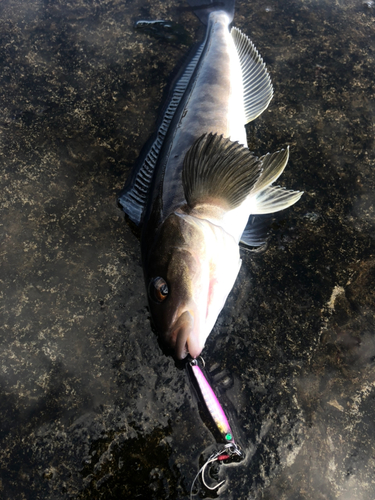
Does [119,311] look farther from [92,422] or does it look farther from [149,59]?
[149,59]

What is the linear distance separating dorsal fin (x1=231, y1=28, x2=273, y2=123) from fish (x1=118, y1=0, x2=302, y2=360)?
11 mm

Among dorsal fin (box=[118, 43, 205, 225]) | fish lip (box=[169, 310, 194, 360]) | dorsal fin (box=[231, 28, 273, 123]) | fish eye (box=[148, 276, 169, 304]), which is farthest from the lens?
dorsal fin (box=[231, 28, 273, 123])

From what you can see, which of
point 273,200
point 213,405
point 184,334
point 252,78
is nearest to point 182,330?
point 184,334

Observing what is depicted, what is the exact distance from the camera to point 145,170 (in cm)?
321

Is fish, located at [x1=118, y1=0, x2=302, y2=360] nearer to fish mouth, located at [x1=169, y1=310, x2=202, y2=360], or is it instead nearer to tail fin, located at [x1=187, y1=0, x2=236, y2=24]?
fish mouth, located at [x1=169, y1=310, x2=202, y2=360]

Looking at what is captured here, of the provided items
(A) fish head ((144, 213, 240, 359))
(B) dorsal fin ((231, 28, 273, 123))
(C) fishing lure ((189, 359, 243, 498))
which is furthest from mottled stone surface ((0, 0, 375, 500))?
(A) fish head ((144, 213, 240, 359))

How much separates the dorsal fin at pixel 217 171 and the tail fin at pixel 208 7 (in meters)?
2.79

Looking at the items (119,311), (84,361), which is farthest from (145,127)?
(84,361)

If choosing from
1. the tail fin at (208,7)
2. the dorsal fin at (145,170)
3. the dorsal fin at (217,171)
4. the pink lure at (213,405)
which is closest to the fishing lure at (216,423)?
the pink lure at (213,405)

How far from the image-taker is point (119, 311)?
9.23 ft

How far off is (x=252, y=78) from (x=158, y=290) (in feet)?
9.45

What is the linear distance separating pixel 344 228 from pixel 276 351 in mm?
1334

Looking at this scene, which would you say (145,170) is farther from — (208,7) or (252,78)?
(208,7)

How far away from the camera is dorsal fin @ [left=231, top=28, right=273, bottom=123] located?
3.79m
